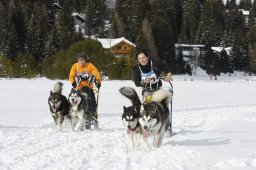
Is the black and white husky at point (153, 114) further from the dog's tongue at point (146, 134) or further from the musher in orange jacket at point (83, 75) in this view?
the musher in orange jacket at point (83, 75)

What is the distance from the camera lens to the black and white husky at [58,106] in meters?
8.59

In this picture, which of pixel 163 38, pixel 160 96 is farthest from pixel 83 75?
pixel 163 38

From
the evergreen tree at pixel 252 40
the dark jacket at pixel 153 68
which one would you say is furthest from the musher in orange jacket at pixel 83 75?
the evergreen tree at pixel 252 40

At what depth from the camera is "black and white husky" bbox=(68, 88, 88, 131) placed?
8.54m

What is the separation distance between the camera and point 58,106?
863cm

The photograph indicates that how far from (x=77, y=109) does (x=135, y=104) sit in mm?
2043

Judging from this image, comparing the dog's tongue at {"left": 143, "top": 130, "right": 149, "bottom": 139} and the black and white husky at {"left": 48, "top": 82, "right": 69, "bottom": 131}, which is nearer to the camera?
the dog's tongue at {"left": 143, "top": 130, "right": 149, "bottom": 139}

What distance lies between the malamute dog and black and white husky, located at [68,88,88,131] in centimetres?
215

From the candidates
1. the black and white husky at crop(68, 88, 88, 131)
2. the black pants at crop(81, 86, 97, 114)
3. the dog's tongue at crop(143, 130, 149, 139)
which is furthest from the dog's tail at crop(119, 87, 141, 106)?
the black pants at crop(81, 86, 97, 114)

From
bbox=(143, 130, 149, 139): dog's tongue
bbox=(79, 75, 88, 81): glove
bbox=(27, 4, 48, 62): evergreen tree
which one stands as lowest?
bbox=(143, 130, 149, 139): dog's tongue

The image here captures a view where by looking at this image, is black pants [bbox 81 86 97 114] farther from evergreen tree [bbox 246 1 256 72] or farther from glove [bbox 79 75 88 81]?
evergreen tree [bbox 246 1 256 72]

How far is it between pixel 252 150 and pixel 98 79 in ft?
14.2

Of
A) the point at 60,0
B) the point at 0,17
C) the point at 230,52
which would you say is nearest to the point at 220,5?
the point at 230,52

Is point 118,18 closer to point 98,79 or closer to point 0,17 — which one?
point 0,17
